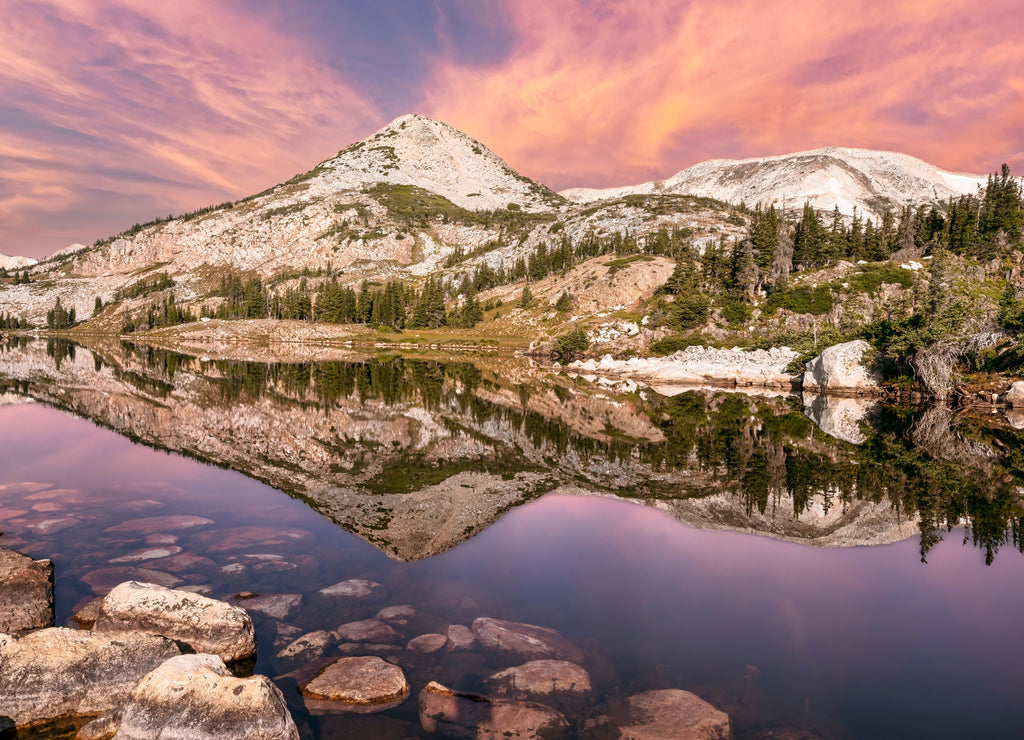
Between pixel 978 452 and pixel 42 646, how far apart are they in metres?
43.9

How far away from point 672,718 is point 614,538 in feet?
32.3

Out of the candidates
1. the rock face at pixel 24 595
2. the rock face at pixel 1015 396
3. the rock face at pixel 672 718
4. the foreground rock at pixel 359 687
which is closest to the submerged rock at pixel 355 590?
the foreground rock at pixel 359 687

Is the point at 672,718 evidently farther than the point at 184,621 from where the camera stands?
No

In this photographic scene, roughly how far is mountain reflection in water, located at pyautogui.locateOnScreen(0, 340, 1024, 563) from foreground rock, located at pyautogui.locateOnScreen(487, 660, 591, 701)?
7.19 meters

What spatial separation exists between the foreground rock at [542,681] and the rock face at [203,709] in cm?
400

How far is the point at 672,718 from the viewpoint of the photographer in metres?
10.2

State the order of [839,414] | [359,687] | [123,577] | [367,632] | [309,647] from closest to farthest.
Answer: [359,687] → [309,647] → [367,632] → [123,577] → [839,414]

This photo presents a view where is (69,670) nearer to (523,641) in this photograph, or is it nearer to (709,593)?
(523,641)

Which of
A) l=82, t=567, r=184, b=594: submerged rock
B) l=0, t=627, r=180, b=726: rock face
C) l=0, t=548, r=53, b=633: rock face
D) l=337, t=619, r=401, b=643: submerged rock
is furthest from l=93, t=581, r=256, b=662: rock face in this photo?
l=82, t=567, r=184, b=594: submerged rock

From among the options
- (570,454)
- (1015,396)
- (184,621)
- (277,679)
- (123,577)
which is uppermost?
(1015,396)

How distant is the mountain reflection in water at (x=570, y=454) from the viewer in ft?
72.1

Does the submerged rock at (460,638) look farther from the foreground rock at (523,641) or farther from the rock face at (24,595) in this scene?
the rock face at (24,595)

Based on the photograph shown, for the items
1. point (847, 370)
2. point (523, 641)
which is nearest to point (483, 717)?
point (523, 641)

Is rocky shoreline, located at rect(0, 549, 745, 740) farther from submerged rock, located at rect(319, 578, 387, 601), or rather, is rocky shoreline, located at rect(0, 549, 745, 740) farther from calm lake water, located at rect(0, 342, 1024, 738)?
submerged rock, located at rect(319, 578, 387, 601)
